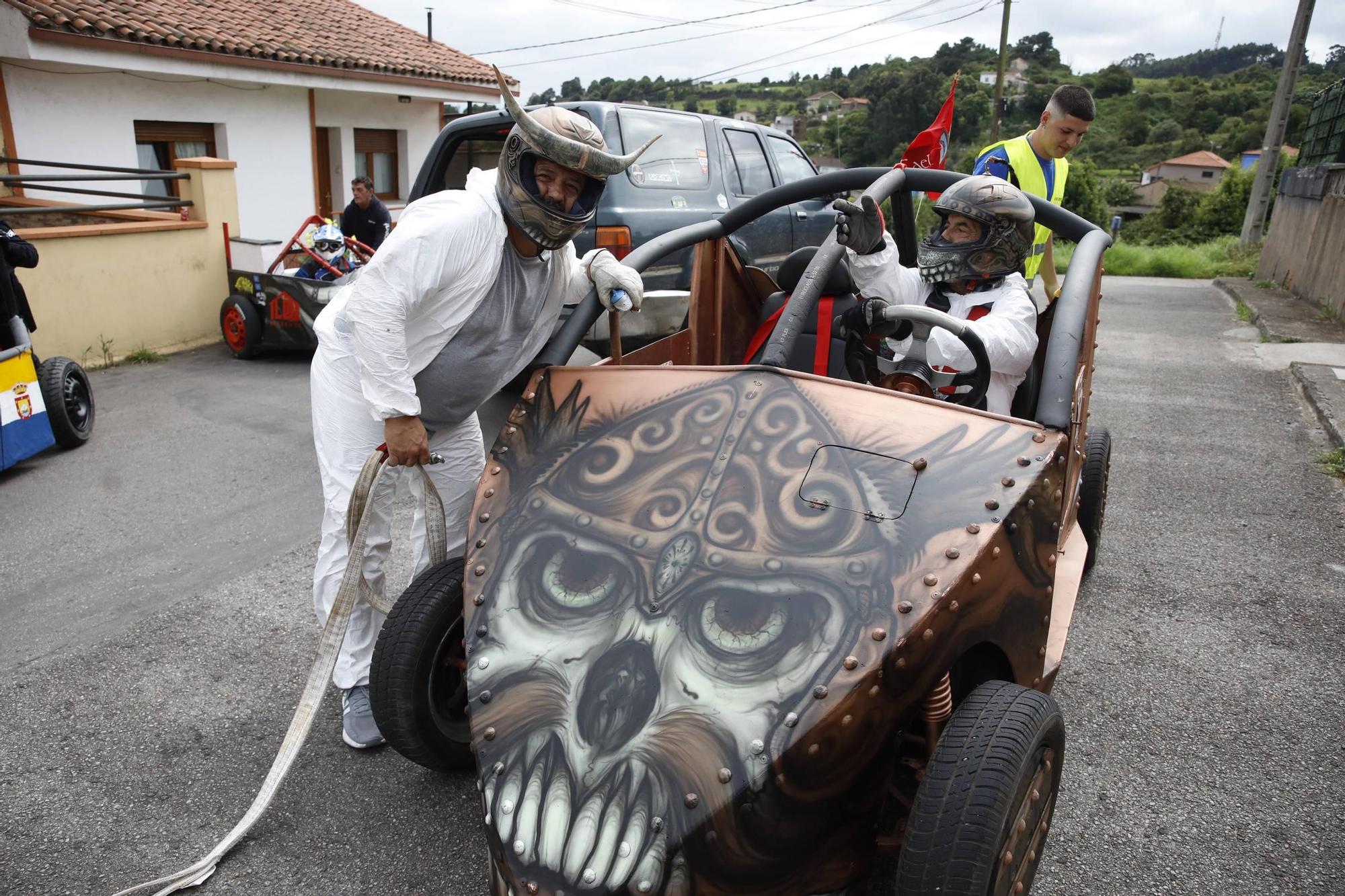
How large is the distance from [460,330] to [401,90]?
42.8ft

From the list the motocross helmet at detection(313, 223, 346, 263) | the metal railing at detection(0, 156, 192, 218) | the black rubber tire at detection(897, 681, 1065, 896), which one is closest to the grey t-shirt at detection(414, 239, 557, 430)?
the black rubber tire at detection(897, 681, 1065, 896)

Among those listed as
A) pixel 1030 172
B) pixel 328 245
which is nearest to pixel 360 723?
pixel 1030 172

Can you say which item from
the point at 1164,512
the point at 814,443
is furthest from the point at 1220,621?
the point at 814,443

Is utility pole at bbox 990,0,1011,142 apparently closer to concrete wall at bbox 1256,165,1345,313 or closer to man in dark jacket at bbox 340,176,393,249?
concrete wall at bbox 1256,165,1345,313

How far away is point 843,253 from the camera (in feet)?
9.39

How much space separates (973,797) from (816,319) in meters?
2.00

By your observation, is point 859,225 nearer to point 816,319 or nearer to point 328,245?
point 816,319

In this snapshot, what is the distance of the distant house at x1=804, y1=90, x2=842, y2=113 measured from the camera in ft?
197

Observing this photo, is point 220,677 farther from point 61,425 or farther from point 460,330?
point 61,425

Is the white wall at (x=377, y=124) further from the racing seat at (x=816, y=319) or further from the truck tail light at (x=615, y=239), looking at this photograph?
the racing seat at (x=816, y=319)

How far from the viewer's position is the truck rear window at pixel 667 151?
6094mm

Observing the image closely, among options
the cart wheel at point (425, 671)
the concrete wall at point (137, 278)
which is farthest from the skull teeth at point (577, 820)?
the concrete wall at point (137, 278)

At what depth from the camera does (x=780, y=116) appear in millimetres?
62500

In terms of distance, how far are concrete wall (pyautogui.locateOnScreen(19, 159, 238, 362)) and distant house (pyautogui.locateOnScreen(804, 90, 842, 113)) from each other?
5447 centimetres
